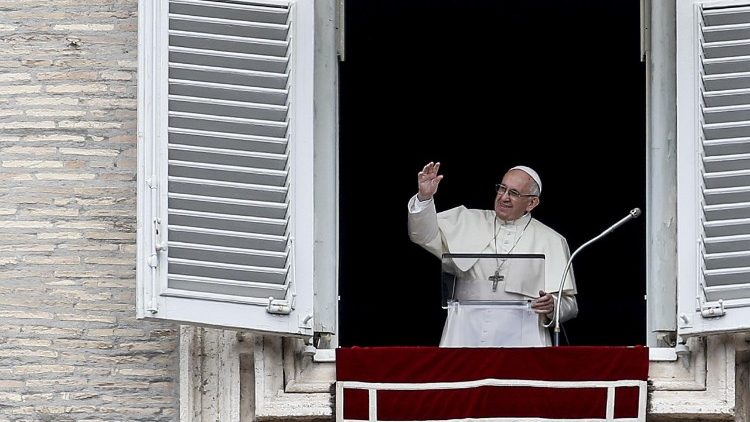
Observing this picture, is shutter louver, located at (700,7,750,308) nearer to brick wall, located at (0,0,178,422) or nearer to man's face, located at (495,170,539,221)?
man's face, located at (495,170,539,221)

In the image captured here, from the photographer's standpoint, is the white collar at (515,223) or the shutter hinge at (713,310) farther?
the white collar at (515,223)

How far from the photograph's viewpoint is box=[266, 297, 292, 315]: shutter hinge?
9086 millimetres

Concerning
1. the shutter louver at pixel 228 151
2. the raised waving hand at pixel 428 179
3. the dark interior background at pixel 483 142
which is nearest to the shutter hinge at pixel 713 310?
the raised waving hand at pixel 428 179

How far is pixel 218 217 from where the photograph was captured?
30.1 ft

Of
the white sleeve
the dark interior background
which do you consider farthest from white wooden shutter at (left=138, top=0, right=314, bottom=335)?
the dark interior background

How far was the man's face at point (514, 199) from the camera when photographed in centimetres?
1083

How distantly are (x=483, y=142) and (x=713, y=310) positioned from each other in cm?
398

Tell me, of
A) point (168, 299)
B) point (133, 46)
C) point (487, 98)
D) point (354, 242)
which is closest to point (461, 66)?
point (487, 98)

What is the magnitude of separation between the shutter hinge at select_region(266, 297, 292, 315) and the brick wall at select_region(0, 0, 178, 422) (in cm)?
59

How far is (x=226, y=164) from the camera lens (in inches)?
363

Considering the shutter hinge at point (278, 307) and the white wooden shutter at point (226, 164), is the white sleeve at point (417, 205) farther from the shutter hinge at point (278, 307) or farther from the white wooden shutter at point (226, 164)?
the shutter hinge at point (278, 307)

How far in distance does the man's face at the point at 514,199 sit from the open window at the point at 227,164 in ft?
5.49

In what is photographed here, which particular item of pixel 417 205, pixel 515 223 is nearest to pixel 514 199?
pixel 515 223

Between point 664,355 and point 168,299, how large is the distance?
5.97 ft
